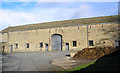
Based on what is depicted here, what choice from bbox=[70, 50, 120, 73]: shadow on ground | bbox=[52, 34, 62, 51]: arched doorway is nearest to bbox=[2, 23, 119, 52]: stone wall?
bbox=[52, 34, 62, 51]: arched doorway

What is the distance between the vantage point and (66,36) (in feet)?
66.8

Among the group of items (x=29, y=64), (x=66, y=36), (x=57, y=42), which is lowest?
(x=29, y=64)

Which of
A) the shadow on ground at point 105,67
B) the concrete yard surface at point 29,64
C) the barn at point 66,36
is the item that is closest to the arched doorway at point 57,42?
the barn at point 66,36

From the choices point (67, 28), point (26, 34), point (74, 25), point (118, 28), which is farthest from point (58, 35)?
point (118, 28)

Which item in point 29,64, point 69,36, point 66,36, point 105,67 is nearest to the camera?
point 105,67

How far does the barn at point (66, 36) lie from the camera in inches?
707

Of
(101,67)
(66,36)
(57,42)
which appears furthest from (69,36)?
(101,67)

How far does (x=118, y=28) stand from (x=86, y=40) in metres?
5.55

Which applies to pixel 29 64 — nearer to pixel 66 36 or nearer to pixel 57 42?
pixel 66 36

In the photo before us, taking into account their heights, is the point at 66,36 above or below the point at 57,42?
above

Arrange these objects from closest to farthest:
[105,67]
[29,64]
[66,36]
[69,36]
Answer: [105,67]
[29,64]
[69,36]
[66,36]

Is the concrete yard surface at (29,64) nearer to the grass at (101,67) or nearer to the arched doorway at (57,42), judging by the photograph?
the grass at (101,67)

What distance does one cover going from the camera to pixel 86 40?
1888 centimetres

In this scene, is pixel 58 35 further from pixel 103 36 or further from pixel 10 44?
pixel 10 44
